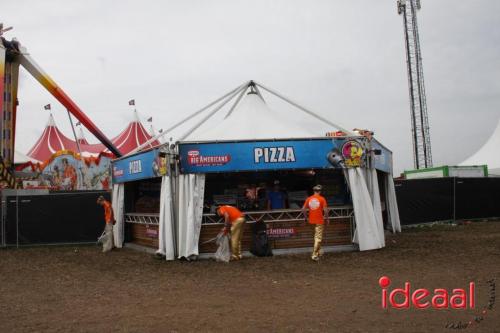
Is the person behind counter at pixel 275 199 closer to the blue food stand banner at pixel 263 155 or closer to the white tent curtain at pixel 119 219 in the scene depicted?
the blue food stand banner at pixel 263 155

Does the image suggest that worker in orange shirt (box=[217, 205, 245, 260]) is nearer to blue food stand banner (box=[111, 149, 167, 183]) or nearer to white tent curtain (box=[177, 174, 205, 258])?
white tent curtain (box=[177, 174, 205, 258])

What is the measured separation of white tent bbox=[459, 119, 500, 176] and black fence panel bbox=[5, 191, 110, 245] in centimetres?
2272

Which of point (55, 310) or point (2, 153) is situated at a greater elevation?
point (2, 153)

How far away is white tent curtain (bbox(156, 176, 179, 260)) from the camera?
12.4 meters

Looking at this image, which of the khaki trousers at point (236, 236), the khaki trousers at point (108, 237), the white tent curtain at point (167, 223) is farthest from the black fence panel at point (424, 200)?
the khaki trousers at point (108, 237)

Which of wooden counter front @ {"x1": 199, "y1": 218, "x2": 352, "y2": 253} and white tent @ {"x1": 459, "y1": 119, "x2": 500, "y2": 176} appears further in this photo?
white tent @ {"x1": 459, "y1": 119, "x2": 500, "y2": 176}

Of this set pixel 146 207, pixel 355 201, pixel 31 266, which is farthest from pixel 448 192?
pixel 31 266

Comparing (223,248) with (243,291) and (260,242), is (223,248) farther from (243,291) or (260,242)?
(243,291)

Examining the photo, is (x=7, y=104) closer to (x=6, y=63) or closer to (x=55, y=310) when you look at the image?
(x=6, y=63)

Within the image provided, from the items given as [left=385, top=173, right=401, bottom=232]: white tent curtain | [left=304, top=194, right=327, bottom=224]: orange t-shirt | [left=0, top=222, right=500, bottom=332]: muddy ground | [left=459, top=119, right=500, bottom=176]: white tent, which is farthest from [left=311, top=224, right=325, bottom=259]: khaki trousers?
[left=459, top=119, right=500, bottom=176]: white tent

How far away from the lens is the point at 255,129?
14.2m

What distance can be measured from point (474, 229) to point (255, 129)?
918 centimetres

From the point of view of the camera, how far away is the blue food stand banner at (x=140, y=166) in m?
12.9

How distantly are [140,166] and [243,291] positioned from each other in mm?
7044
